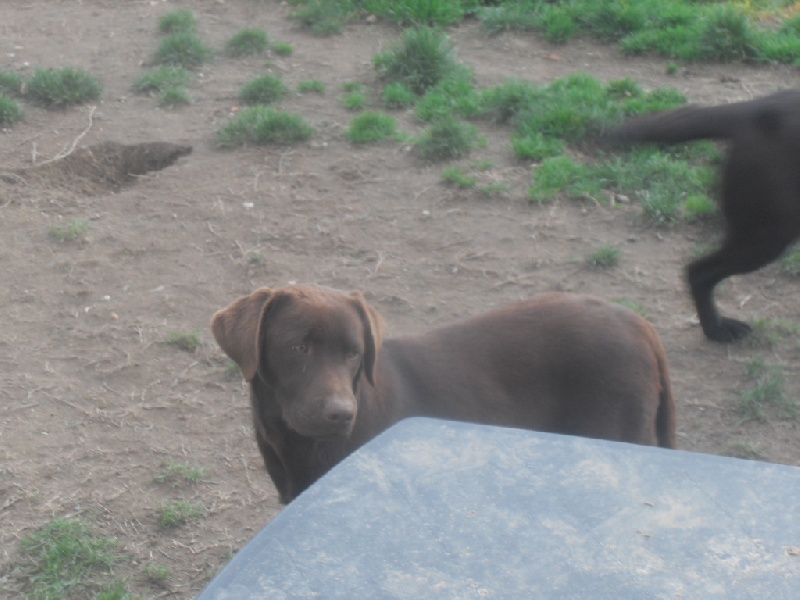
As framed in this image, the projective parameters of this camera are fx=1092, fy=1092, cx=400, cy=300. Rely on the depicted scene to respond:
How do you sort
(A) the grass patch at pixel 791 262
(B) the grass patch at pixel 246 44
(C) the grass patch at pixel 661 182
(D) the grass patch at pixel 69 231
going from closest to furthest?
(A) the grass patch at pixel 791 262 → (D) the grass patch at pixel 69 231 → (C) the grass patch at pixel 661 182 → (B) the grass patch at pixel 246 44

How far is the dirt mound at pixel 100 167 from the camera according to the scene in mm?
6688

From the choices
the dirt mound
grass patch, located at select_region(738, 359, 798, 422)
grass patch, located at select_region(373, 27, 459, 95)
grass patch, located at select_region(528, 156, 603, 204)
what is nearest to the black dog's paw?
grass patch, located at select_region(738, 359, 798, 422)

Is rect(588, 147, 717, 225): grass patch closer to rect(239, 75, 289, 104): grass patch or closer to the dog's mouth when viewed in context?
rect(239, 75, 289, 104): grass patch

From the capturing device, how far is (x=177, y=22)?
343 inches

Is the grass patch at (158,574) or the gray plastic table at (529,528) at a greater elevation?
the gray plastic table at (529,528)

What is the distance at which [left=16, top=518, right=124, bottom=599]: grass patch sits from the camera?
3.72 metres

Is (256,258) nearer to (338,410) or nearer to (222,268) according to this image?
(222,268)

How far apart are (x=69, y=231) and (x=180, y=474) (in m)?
2.26

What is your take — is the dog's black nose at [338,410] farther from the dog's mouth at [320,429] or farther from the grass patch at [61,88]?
the grass patch at [61,88]

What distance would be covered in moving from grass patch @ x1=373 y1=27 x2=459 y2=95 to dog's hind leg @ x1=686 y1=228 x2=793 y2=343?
3.15 metres

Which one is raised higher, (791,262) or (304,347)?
(304,347)

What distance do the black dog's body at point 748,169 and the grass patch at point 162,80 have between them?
12.7 feet

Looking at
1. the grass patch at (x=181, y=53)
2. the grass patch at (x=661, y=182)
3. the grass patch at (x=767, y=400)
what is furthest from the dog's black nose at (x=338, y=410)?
the grass patch at (x=181, y=53)

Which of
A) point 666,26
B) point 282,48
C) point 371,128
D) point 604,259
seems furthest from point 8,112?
point 666,26
